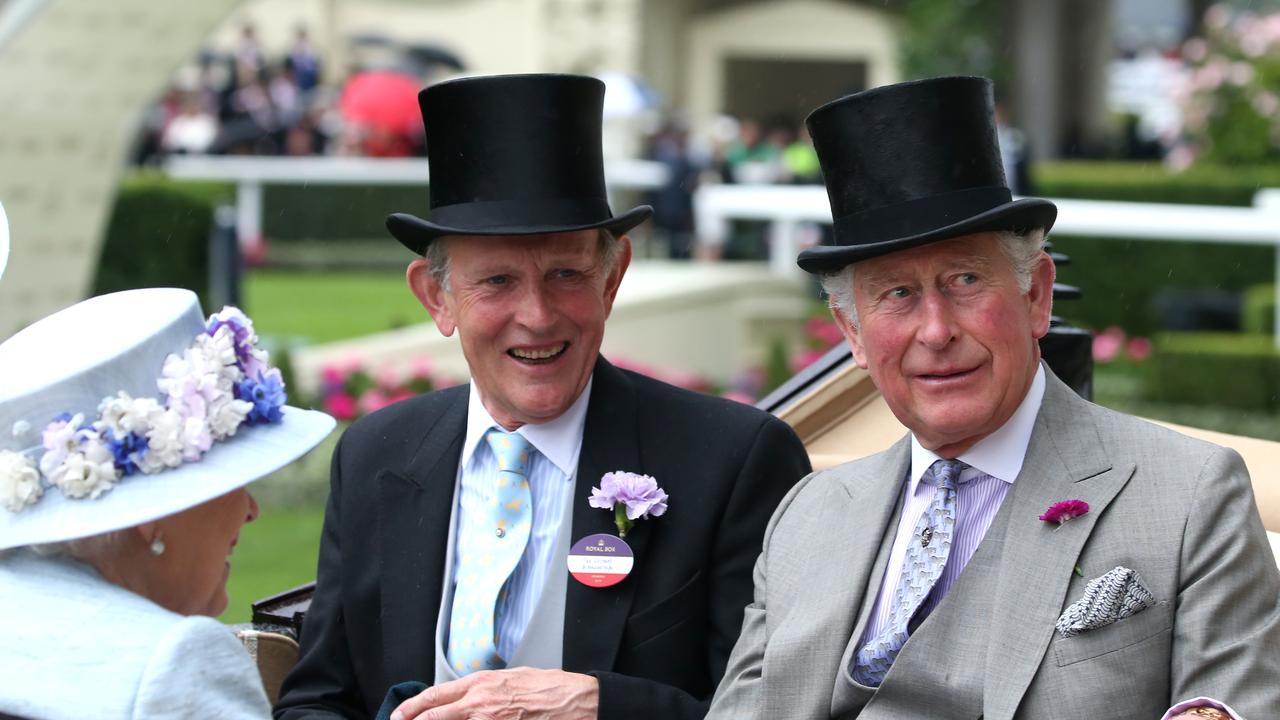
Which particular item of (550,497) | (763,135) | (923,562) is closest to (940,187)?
(923,562)

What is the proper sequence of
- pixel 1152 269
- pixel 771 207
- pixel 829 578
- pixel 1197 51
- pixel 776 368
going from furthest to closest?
pixel 1197 51
pixel 1152 269
pixel 771 207
pixel 776 368
pixel 829 578

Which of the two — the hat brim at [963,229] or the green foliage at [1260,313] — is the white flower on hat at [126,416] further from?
the green foliage at [1260,313]

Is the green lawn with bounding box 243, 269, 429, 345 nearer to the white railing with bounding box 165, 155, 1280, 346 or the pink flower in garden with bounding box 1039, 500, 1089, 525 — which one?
the white railing with bounding box 165, 155, 1280, 346

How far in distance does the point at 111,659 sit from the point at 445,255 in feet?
4.48

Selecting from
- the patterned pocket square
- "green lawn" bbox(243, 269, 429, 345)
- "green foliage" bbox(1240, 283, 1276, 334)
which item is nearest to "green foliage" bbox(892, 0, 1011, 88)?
"green lawn" bbox(243, 269, 429, 345)

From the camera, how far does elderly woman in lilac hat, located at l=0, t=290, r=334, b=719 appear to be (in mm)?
2234

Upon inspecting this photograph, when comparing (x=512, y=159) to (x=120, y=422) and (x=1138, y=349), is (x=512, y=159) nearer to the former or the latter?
(x=120, y=422)

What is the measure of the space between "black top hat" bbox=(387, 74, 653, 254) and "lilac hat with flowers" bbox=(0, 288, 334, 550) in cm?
82

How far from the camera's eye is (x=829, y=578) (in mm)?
2916

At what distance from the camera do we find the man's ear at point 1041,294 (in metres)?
2.85

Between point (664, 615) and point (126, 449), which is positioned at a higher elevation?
point (126, 449)

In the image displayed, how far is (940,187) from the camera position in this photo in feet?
9.20

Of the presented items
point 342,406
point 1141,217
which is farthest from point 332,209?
point 1141,217

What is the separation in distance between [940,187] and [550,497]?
1.04 meters
